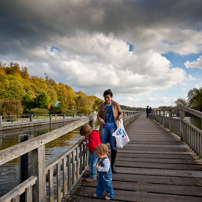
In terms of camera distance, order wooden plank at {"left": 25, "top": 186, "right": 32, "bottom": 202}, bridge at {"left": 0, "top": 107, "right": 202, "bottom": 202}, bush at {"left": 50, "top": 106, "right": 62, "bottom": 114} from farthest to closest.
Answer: bush at {"left": 50, "top": 106, "right": 62, "bottom": 114}
bridge at {"left": 0, "top": 107, "right": 202, "bottom": 202}
wooden plank at {"left": 25, "top": 186, "right": 32, "bottom": 202}

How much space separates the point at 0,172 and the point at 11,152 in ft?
25.3

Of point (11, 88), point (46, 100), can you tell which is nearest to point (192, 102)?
point (46, 100)

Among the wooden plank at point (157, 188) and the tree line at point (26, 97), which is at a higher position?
the tree line at point (26, 97)

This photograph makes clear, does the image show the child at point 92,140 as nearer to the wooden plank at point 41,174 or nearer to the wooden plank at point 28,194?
the wooden plank at point 41,174

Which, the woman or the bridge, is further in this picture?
the woman

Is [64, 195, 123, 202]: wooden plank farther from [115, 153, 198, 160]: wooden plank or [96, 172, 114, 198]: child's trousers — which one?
[115, 153, 198, 160]: wooden plank

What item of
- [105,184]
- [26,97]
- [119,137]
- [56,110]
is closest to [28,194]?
[105,184]

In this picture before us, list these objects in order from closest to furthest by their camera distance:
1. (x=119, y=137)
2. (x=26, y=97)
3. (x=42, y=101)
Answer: (x=119, y=137) < (x=26, y=97) < (x=42, y=101)

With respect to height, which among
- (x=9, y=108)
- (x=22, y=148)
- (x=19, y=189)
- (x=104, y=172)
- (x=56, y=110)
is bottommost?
(x=104, y=172)

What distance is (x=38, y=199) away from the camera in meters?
1.94

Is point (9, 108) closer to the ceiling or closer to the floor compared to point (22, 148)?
closer to the ceiling

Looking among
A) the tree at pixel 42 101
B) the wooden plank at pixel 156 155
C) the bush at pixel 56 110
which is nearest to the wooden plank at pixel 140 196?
the wooden plank at pixel 156 155

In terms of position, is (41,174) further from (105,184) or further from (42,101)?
(42,101)

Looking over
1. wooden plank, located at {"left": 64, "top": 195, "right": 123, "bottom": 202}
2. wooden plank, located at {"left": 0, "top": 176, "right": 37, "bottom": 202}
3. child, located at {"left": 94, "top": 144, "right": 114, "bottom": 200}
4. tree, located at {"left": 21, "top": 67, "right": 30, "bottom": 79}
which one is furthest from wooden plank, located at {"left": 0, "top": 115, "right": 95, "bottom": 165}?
tree, located at {"left": 21, "top": 67, "right": 30, "bottom": 79}
